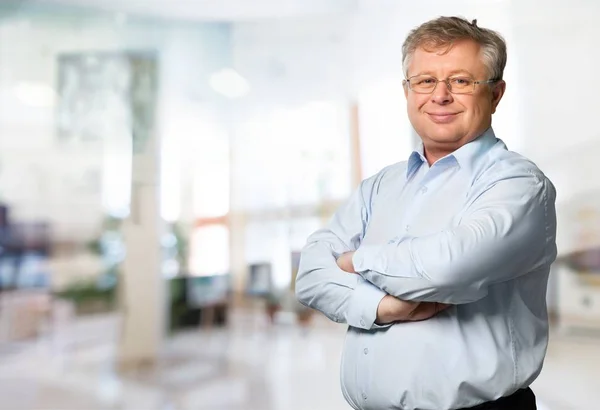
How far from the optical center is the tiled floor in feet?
9.94

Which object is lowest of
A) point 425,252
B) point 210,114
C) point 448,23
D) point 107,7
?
point 425,252

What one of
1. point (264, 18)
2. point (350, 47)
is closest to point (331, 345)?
point (350, 47)

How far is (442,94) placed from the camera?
119 centimetres

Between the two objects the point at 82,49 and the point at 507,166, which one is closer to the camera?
the point at 507,166

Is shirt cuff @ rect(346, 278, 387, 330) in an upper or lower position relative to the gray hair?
lower

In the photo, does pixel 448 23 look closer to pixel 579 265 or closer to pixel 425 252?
pixel 425 252

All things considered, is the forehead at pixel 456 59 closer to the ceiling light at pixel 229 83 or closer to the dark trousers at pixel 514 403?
the dark trousers at pixel 514 403

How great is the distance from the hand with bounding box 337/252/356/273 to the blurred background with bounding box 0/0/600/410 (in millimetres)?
1706

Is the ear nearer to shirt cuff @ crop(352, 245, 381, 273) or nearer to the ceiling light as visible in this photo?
shirt cuff @ crop(352, 245, 381, 273)

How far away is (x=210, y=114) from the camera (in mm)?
3275

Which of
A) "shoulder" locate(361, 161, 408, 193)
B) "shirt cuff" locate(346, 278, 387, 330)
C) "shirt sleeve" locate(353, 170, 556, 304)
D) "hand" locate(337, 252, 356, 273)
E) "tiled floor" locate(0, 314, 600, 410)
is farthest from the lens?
"tiled floor" locate(0, 314, 600, 410)

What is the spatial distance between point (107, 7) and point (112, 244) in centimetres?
126

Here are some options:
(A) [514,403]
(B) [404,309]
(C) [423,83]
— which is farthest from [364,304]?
(C) [423,83]

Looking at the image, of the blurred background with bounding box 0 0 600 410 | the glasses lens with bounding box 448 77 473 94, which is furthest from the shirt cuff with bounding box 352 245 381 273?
the blurred background with bounding box 0 0 600 410
